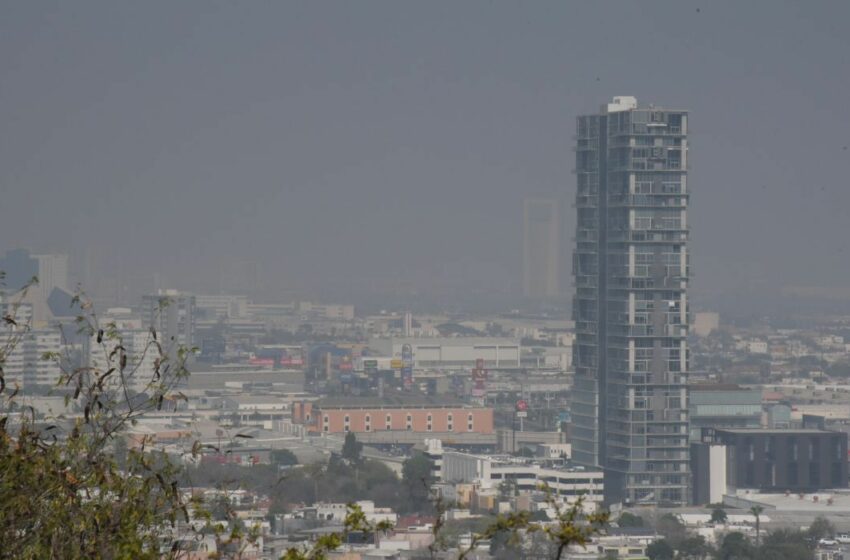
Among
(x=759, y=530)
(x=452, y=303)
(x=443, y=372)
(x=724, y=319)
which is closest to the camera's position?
(x=759, y=530)

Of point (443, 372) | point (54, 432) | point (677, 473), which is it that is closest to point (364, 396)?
point (443, 372)

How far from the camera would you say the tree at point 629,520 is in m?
26.7

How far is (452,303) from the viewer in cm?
8362

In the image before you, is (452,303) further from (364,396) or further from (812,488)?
(812,488)

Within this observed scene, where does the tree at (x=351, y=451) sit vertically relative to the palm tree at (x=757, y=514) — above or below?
above

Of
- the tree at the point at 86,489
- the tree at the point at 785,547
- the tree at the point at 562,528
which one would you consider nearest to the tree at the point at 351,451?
the tree at the point at 785,547

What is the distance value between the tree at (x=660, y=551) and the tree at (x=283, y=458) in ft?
32.8

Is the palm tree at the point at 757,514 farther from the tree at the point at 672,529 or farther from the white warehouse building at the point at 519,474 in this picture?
the white warehouse building at the point at 519,474

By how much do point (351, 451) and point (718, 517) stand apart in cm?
883

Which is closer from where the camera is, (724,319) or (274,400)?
(274,400)

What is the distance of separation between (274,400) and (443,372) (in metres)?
11.5

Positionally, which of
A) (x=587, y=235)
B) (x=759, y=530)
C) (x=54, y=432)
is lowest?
(x=759, y=530)

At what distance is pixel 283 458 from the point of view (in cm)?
3325

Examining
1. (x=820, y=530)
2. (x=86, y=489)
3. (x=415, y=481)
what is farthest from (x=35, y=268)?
(x=86, y=489)
